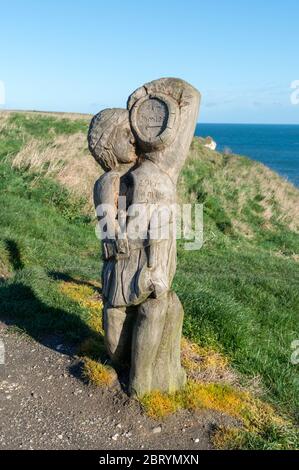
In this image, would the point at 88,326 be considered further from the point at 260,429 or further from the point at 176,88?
the point at 176,88

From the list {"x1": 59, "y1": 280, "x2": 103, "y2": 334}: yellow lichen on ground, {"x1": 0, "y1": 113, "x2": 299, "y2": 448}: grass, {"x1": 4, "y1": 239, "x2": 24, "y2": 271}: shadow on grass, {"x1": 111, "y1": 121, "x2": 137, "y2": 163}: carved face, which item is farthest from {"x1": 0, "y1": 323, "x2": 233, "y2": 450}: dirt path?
{"x1": 4, "y1": 239, "x2": 24, "y2": 271}: shadow on grass

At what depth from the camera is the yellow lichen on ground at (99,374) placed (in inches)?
205

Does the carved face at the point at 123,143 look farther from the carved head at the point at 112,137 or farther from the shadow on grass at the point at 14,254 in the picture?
the shadow on grass at the point at 14,254

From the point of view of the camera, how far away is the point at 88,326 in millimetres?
6723

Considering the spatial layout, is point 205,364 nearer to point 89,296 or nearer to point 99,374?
point 99,374

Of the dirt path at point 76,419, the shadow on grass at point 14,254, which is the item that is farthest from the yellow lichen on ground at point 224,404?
the shadow on grass at point 14,254

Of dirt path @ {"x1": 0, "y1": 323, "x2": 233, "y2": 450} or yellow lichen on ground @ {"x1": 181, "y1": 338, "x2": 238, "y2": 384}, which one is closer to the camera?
dirt path @ {"x1": 0, "y1": 323, "x2": 233, "y2": 450}

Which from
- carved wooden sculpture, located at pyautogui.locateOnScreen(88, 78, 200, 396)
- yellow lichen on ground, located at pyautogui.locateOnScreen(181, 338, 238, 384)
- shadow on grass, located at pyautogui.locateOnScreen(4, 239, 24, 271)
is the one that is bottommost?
shadow on grass, located at pyautogui.locateOnScreen(4, 239, 24, 271)

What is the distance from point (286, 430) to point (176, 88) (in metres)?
3.25

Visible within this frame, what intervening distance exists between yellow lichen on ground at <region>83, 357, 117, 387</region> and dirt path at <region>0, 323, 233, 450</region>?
0.25ft

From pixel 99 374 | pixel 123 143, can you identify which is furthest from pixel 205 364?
pixel 123 143

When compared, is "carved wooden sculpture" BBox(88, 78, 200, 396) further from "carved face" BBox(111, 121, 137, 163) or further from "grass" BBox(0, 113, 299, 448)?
"grass" BBox(0, 113, 299, 448)

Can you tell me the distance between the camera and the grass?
602 cm
